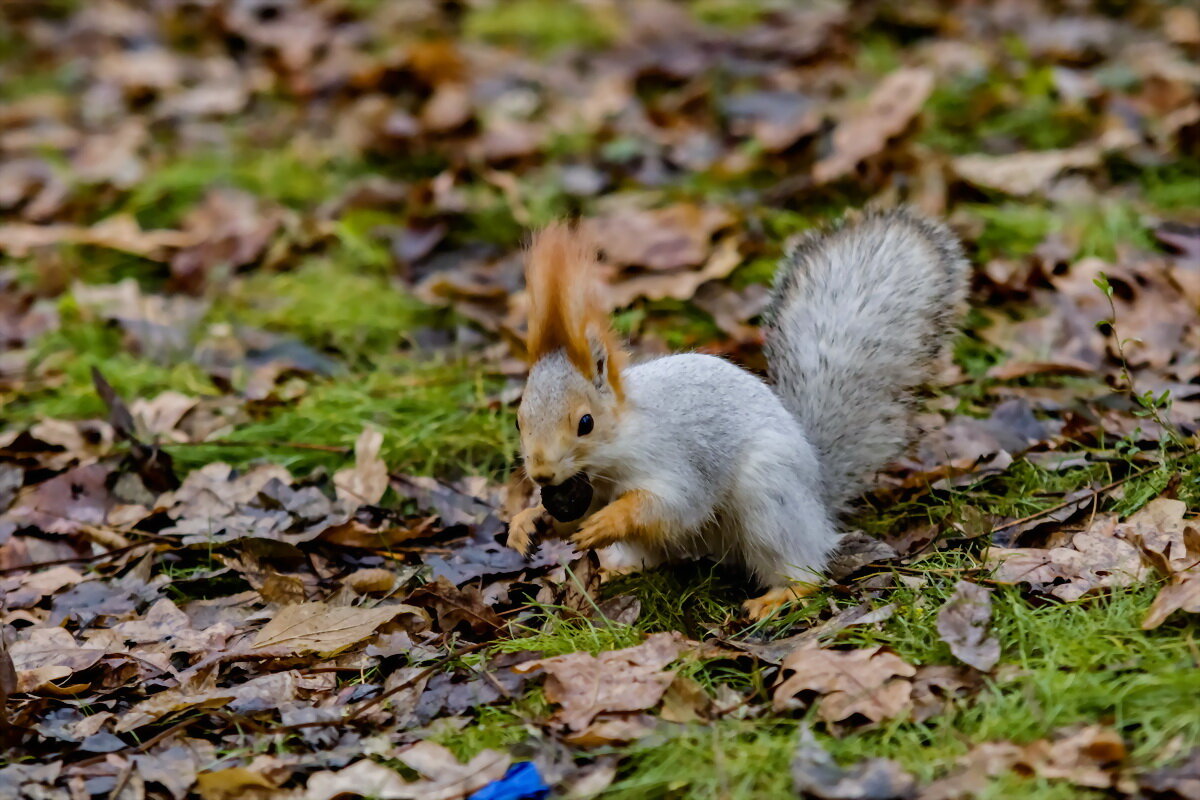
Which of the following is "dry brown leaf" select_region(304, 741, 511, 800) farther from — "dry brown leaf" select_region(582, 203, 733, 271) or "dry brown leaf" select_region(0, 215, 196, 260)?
"dry brown leaf" select_region(0, 215, 196, 260)

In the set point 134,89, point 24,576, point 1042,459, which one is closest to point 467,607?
point 24,576

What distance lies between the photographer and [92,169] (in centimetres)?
476

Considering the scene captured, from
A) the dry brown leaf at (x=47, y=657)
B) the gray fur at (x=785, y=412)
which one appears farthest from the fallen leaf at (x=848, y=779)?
the dry brown leaf at (x=47, y=657)

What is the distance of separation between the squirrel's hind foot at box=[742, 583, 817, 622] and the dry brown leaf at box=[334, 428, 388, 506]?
35.7 inches

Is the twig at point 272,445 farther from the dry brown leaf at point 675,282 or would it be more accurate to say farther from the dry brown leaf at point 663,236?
the dry brown leaf at point 663,236

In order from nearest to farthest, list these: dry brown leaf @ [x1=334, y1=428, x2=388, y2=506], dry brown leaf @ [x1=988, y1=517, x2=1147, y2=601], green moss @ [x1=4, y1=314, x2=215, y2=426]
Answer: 1. dry brown leaf @ [x1=988, y1=517, x2=1147, y2=601]
2. dry brown leaf @ [x1=334, y1=428, x2=388, y2=506]
3. green moss @ [x1=4, y1=314, x2=215, y2=426]

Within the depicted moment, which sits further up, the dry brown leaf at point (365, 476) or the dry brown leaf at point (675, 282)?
the dry brown leaf at point (675, 282)

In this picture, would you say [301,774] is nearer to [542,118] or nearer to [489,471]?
[489,471]

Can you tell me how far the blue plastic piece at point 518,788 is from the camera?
1673 millimetres

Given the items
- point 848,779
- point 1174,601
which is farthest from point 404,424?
point 1174,601

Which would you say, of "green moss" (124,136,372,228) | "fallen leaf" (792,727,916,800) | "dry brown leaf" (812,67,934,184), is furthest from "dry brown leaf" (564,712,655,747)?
"green moss" (124,136,372,228)

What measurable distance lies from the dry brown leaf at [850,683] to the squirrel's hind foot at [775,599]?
27cm

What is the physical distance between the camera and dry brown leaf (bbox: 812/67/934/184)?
149 inches

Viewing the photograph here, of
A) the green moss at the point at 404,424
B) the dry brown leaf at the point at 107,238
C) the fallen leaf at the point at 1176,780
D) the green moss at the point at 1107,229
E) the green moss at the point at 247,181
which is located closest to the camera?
the fallen leaf at the point at 1176,780
